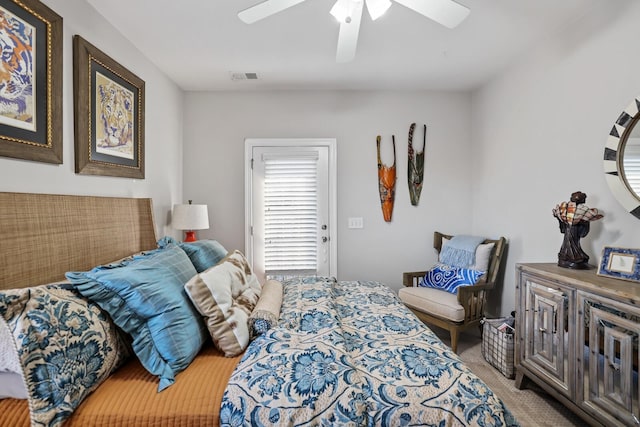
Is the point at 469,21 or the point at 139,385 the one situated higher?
the point at 469,21

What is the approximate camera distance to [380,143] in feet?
12.1

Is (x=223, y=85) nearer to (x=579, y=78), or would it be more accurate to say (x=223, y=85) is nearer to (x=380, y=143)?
(x=380, y=143)

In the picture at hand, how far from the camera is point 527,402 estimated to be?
85.6 inches

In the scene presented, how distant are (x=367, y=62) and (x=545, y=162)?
1704mm

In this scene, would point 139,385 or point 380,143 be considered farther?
point 380,143

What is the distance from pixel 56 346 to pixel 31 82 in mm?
1349

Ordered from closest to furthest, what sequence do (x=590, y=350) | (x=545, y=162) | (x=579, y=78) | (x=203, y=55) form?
1. (x=590, y=350)
2. (x=579, y=78)
3. (x=545, y=162)
4. (x=203, y=55)

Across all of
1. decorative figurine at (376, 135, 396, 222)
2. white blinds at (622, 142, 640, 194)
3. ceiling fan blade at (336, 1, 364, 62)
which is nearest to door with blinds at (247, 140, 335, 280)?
decorative figurine at (376, 135, 396, 222)

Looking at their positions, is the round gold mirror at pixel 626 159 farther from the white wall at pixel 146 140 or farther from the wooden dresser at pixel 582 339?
the white wall at pixel 146 140

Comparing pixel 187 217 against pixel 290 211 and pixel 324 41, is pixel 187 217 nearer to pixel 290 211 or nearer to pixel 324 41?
pixel 290 211

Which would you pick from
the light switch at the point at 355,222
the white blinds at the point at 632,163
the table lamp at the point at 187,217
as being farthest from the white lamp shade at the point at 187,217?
the white blinds at the point at 632,163

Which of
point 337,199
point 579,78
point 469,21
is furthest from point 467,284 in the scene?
point 469,21

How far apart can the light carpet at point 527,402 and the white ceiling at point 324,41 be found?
257cm

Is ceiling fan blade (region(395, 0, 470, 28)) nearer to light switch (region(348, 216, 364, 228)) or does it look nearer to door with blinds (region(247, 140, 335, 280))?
door with blinds (region(247, 140, 335, 280))
